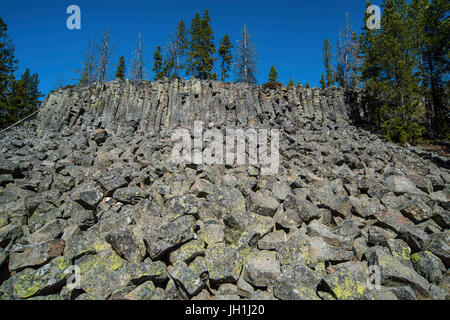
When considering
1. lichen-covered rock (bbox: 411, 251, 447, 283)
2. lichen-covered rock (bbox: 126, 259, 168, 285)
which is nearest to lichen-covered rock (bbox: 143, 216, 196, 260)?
lichen-covered rock (bbox: 126, 259, 168, 285)

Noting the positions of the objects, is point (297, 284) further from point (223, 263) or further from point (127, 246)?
point (127, 246)

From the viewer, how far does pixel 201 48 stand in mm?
36781

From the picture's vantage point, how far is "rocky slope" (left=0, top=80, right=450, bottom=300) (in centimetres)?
370

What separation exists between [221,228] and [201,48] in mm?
37946

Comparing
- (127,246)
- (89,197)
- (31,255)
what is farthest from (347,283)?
(89,197)

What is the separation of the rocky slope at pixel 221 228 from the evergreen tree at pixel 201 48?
3011 cm

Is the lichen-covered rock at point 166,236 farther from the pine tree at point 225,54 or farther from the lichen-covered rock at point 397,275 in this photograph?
the pine tree at point 225,54

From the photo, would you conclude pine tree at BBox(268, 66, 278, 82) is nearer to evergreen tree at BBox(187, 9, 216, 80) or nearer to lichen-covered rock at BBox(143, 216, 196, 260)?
evergreen tree at BBox(187, 9, 216, 80)

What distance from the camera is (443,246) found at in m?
4.27

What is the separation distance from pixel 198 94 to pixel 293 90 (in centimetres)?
856

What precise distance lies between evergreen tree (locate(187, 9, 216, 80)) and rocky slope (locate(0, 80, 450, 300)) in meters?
30.1

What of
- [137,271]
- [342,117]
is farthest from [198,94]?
[137,271]

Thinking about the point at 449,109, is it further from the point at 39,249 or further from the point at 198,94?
the point at 39,249

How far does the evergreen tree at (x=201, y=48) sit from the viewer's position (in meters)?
36.2
